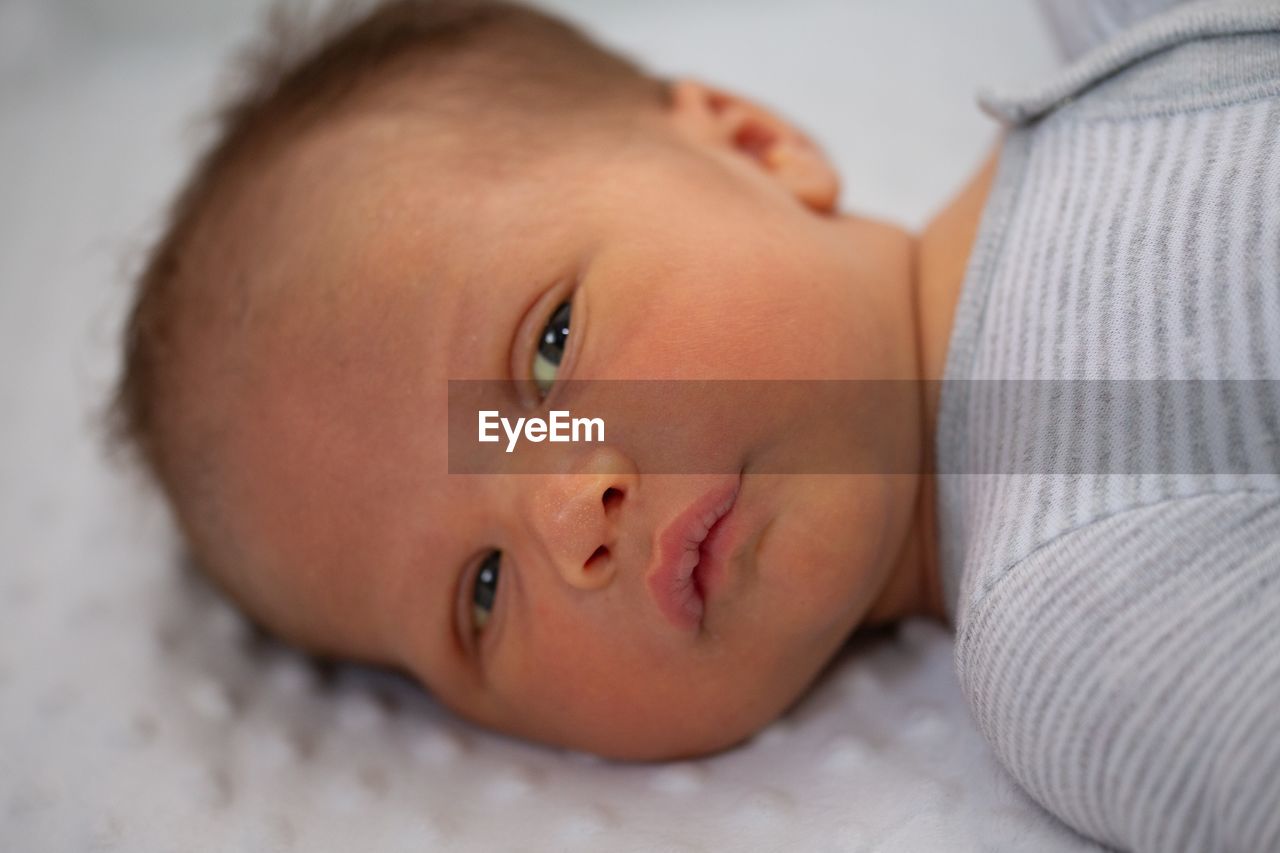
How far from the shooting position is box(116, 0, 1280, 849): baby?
0.72m

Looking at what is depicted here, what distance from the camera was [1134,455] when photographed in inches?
29.6

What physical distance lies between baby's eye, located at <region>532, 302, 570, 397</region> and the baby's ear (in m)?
0.27

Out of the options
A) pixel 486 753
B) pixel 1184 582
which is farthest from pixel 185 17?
pixel 1184 582

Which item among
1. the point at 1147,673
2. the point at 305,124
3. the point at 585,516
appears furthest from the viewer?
the point at 305,124

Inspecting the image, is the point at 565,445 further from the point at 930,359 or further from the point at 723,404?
the point at 930,359

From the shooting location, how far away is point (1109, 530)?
726 mm

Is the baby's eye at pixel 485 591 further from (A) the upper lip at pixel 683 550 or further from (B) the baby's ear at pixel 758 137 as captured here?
(B) the baby's ear at pixel 758 137

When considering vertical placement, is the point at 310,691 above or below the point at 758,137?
below

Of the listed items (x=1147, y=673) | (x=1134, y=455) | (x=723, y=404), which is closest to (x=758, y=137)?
(x=723, y=404)

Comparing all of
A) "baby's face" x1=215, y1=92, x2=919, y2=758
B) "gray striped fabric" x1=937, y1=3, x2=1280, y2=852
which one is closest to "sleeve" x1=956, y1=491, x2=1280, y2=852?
"gray striped fabric" x1=937, y1=3, x2=1280, y2=852

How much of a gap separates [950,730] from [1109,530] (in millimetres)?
225

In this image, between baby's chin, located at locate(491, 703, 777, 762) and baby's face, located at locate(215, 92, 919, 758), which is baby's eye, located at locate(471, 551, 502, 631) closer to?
baby's face, located at locate(215, 92, 919, 758)

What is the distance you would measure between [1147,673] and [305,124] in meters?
0.78

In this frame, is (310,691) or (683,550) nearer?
(683,550)
